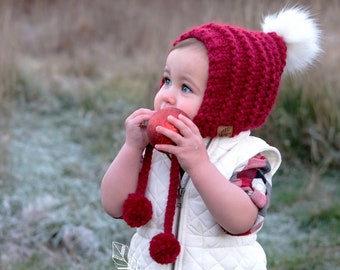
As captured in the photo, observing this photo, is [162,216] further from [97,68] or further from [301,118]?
[97,68]

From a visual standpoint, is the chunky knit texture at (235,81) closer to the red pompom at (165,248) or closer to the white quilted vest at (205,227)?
the white quilted vest at (205,227)

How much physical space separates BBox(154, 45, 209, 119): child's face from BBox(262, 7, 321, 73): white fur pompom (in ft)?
1.11

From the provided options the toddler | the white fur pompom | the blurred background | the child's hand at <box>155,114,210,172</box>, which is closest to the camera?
the child's hand at <box>155,114,210,172</box>

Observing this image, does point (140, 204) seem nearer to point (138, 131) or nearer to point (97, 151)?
point (138, 131)

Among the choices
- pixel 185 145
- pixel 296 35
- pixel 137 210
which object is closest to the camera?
pixel 185 145

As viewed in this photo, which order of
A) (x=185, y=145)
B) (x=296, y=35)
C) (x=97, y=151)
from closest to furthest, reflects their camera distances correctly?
1. (x=185, y=145)
2. (x=296, y=35)
3. (x=97, y=151)

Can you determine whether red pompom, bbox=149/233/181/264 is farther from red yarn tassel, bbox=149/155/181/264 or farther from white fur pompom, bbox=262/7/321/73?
white fur pompom, bbox=262/7/321/73

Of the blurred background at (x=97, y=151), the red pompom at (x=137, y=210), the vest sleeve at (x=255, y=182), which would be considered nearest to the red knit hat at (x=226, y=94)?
the red pompom at (x=137, y=210)

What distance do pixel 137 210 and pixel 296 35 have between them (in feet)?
2.55

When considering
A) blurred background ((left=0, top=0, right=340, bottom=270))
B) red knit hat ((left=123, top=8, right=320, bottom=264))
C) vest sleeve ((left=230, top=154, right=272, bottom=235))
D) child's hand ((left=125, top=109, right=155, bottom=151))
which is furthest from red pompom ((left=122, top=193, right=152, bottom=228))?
blurred background ((left=0, top=0, right=340, bottom=270))

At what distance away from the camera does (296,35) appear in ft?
8.03

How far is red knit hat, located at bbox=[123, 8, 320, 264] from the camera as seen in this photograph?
2.21m

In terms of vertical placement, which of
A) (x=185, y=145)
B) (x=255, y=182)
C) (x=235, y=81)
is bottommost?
(x=255, y=182)

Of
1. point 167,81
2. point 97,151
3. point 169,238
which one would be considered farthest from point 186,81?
point 97,151
